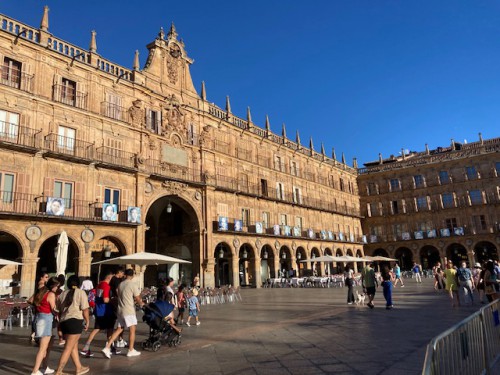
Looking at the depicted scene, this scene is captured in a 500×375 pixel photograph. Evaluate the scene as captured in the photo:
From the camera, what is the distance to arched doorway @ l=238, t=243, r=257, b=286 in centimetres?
3258

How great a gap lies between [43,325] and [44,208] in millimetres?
14915

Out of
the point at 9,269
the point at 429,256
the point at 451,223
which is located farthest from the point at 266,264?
the point at 429,256

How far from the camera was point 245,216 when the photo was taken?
32.8 metres

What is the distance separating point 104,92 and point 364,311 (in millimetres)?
19897

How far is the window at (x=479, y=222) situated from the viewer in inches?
1758

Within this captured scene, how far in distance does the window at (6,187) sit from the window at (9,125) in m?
2.00

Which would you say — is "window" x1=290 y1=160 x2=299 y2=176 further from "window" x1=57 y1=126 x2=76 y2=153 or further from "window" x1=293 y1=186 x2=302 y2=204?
"window" x1=57 y1=126 x2=76 y2=153

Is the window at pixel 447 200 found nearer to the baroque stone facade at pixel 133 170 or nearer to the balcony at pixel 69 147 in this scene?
the baroque stone facade at pixel 133 170

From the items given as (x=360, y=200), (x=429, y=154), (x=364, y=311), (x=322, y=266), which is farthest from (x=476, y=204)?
(x=364, y=311)

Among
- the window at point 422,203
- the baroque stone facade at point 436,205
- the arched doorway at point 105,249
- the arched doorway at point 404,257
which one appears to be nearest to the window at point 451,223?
the baroque stone facade at point 436,205

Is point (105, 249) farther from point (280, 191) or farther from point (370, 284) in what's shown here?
point (280, 191)

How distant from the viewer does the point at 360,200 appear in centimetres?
5278

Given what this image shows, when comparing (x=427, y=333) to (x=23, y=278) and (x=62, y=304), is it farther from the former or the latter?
(x=23, y=278)

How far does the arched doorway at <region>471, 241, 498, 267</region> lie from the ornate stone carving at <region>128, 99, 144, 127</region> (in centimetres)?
4157
